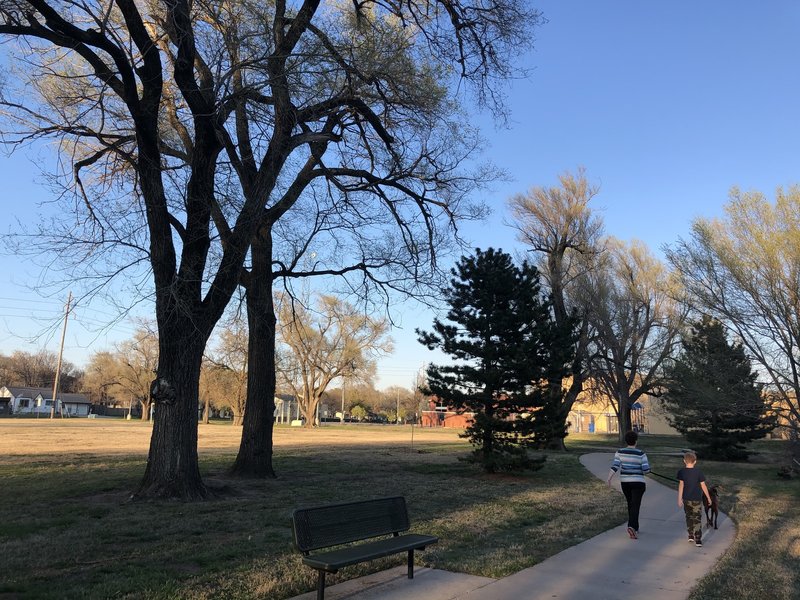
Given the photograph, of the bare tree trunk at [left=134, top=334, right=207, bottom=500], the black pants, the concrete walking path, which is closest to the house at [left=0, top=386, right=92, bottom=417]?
the bare tree trunk at [left=134, top=334, right=207, bottom=500]

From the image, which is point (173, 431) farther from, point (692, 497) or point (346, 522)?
point (692, 497)

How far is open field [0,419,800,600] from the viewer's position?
566cm

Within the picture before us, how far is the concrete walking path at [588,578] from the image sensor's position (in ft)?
17.7

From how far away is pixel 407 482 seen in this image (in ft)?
47.9

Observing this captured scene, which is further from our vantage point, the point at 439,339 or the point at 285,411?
the point at 285,411

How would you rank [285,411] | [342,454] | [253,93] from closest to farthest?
[253,93], [342,454], [285,411]

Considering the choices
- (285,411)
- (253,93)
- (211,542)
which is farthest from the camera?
(285,411)

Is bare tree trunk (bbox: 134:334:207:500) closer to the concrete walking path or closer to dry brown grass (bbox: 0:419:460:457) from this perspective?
the concrete walking path

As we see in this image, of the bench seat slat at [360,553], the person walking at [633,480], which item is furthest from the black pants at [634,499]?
the bench seat slat at [360,553]

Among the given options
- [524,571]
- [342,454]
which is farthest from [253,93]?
[342,454]

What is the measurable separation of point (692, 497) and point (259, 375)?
9.52 meters

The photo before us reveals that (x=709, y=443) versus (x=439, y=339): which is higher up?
(x=439, y=339)

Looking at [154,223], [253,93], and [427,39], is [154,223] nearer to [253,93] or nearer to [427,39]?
[253,93]

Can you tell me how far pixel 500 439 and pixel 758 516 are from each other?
22.0ft
